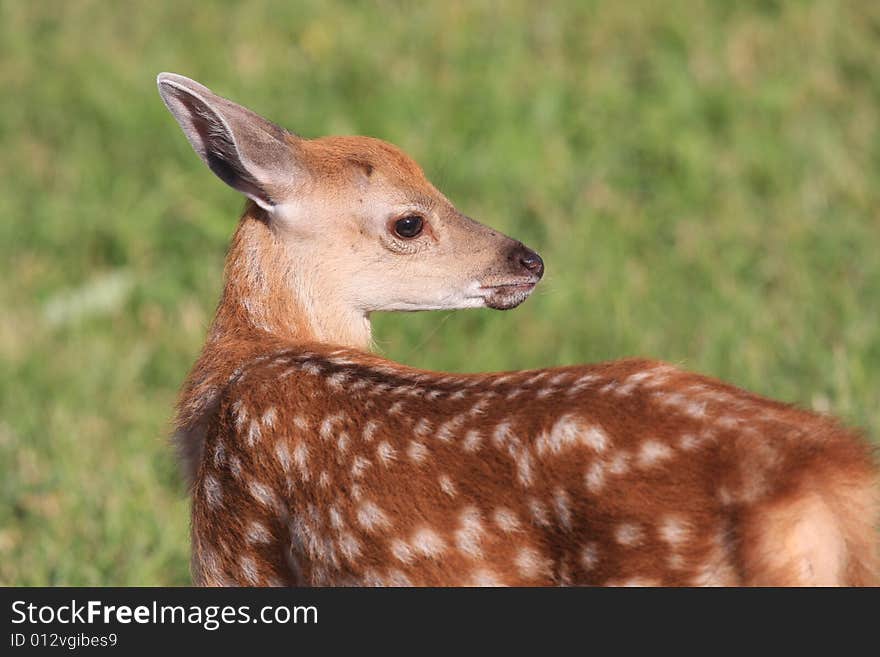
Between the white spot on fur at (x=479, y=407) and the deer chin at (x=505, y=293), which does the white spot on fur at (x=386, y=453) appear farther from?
the deer chin at (x=505, y=293)

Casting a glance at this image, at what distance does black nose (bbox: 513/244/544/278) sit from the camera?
4.42 metres

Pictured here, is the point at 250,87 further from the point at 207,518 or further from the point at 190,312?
the point at 207,518

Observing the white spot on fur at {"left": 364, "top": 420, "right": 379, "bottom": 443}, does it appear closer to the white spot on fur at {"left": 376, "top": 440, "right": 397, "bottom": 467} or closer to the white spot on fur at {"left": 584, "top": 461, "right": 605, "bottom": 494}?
the white spot on fur at {"left": 376, "top": 440, "right": 397, "bottom": 467}

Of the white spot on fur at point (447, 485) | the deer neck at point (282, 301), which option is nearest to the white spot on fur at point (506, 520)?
the white spot on fur at point (447, 485)

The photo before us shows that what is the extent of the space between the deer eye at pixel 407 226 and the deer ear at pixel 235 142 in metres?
0.32

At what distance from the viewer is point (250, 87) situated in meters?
8.20

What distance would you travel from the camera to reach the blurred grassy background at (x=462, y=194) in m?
5.70

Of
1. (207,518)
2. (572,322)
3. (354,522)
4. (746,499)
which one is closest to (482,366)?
(572,322)

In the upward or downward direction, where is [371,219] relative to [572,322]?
downward

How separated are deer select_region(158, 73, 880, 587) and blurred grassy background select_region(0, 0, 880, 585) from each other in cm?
118

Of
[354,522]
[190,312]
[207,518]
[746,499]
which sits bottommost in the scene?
[746,499]

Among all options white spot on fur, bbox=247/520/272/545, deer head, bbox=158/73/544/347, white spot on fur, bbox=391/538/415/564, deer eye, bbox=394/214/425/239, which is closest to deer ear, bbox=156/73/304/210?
deer head, bbox=158/73/544/347

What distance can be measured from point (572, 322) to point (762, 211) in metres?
1.36

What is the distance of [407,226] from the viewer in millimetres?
4363
